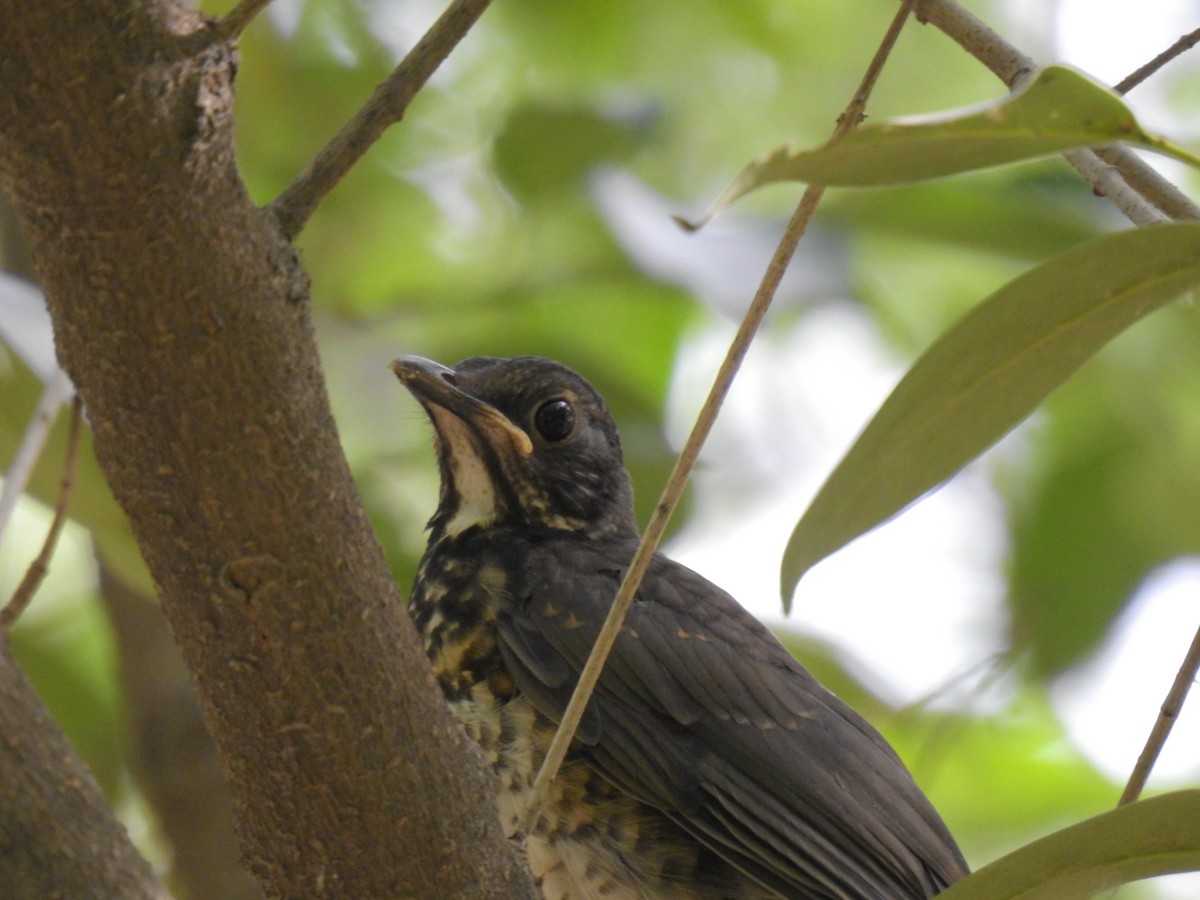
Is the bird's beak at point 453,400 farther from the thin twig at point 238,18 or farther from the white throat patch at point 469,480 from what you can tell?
the thin twig at point 238,18

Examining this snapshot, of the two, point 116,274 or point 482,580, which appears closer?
point 116,274

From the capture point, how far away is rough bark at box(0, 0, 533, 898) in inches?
58.2

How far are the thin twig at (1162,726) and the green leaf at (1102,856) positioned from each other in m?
0.21

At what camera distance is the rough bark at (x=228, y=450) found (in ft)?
4.85

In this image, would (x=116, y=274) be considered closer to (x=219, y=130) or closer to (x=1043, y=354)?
(x=219, y=130)

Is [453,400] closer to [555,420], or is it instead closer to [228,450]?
[555,420]

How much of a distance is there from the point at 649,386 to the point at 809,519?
9.13ft

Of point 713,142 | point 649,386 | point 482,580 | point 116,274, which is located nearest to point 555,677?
point 482,580

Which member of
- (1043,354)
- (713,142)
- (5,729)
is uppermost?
(713,142)

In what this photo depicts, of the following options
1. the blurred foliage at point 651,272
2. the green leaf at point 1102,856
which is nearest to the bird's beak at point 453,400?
the blurred foliage at point 651,272

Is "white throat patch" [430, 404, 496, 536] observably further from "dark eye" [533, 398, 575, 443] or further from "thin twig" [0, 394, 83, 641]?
"thin twig" [0, 394, 83, 641]

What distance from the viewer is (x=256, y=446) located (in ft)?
5.22

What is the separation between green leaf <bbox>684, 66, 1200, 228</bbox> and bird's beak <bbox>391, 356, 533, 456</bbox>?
1915 millimetres

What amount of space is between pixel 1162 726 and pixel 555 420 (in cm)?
188
